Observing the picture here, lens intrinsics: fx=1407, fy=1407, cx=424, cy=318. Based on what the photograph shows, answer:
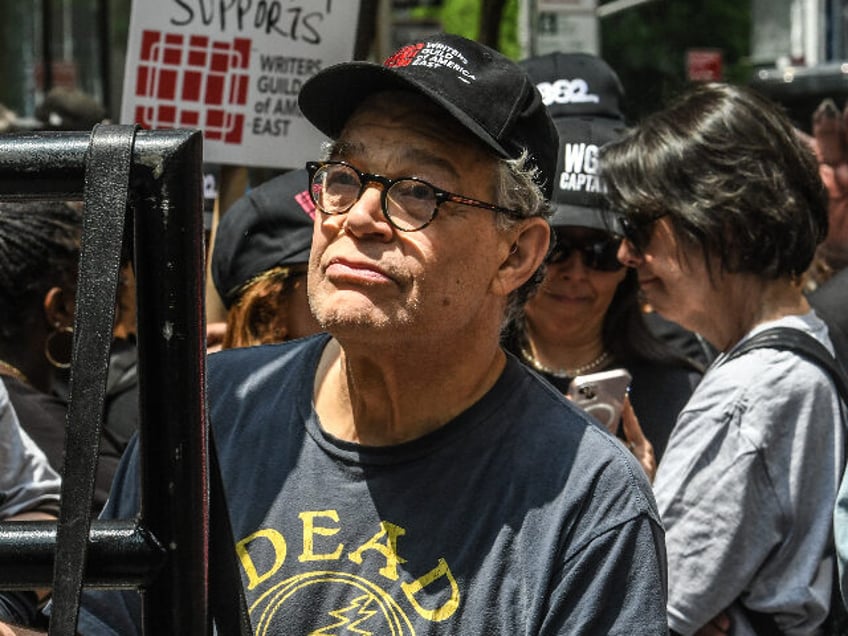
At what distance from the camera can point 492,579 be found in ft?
6.17

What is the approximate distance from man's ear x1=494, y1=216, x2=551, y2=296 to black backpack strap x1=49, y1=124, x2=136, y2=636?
45.4 inches

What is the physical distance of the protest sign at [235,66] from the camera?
4.17m

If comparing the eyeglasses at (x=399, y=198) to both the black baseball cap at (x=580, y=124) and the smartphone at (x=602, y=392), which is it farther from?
the black baseball cap at (x=580, y=124)

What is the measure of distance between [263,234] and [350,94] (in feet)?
4.71

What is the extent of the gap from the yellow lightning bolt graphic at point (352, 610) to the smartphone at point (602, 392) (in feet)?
4.17

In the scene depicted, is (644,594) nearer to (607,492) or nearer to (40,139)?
(607,492)

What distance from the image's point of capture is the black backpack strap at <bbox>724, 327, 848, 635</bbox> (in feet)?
8.87

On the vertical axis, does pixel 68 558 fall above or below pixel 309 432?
above

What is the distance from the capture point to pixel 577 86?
3975mm

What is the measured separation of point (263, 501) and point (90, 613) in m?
0.29

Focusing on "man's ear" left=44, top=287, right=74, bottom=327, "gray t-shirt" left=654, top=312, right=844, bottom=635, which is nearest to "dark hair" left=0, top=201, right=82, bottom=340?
"man's ear" left=44, top=287, right=74, bottom=327

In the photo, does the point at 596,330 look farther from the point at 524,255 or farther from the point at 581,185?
the point at 524,255

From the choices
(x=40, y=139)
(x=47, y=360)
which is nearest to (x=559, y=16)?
(x=47, y=360)

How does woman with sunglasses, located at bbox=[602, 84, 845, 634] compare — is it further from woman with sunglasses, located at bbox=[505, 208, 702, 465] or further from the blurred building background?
the blurred building background
